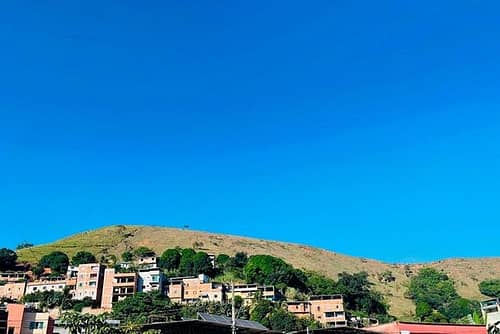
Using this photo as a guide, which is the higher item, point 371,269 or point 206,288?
point 371,269

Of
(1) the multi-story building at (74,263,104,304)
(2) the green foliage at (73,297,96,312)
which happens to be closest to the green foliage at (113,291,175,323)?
(2) the green foliage at (73,297,96,312)

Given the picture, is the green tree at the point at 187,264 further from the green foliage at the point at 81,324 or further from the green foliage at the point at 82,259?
the green foliage at the point at 81,324

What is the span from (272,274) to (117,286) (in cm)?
3297

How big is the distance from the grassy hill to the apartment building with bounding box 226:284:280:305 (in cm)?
4189

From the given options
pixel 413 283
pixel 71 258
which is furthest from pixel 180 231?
pixel 413 283

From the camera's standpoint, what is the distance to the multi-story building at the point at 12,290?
12112cm

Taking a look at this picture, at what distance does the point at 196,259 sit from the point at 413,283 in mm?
59274

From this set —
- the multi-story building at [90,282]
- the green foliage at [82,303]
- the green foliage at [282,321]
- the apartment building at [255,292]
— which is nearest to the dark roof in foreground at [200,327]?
the green foliage at [282,321]

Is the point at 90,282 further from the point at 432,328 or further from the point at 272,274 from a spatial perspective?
the point at 432,328

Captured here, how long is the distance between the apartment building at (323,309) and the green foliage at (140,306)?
23.5 metres

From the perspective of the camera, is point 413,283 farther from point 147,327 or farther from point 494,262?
point 147,327

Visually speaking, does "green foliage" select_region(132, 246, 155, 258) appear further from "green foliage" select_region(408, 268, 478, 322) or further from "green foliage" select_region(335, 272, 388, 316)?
"green foliage" select_region(408, 268, 478, 322)

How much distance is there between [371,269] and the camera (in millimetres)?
177375

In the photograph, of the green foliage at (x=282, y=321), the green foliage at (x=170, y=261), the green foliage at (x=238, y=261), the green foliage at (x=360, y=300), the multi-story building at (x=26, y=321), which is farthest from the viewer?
the green foliage at (x=238, y=261)
